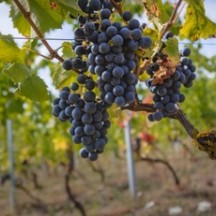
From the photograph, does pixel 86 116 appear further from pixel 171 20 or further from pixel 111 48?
pixel 171 20

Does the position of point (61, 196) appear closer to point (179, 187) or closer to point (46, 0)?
point (179, 187)

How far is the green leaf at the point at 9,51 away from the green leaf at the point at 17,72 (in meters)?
0.03

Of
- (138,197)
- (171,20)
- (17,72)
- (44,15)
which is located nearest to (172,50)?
(171,20)

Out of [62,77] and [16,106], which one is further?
[16,106]

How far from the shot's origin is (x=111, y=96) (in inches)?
66.1

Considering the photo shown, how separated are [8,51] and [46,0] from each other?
273mm

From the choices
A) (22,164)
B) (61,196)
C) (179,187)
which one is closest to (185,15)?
(179,187)

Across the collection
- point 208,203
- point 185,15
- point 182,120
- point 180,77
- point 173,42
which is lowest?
point 208,203

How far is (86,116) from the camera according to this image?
1.81 m

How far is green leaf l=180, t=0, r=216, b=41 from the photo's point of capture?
1918 millimetres

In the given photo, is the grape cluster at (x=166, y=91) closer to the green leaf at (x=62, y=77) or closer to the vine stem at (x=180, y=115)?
the vine stem at (x=180, y=115)

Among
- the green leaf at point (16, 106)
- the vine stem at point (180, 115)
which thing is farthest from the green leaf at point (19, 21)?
the green leaf at point (16, 106)

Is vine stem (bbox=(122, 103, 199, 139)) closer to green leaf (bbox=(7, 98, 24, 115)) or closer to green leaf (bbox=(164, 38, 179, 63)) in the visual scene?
green leaf (bbox=(164, 38, 179, 63))

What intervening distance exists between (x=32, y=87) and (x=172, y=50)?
63 centimetres
